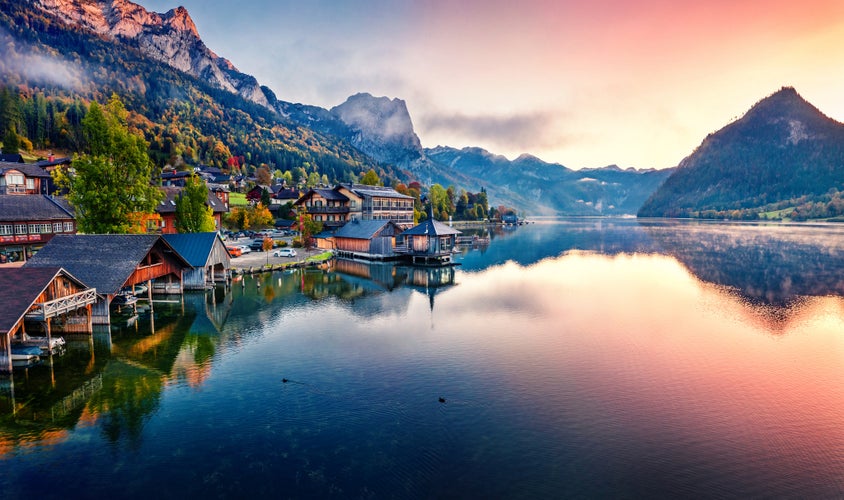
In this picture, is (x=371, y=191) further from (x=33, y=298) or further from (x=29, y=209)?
(x=33, y=298)

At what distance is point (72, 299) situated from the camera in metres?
30.7

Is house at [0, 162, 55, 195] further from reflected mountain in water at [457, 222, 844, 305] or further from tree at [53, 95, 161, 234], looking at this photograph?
reflected mountain in water at [457, 222, 844, 305]

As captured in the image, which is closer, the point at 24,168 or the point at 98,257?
the point at 98,257

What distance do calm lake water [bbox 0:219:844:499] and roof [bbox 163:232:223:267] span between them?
5.03 m

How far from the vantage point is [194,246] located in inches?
1999

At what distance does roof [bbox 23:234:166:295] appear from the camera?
113ft

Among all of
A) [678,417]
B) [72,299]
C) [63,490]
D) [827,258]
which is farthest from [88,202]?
[827,258]

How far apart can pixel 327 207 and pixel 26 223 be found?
186 ft

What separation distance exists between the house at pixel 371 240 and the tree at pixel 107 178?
125ft

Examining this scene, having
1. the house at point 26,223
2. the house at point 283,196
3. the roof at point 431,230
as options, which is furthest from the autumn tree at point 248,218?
the roof at point 431,230

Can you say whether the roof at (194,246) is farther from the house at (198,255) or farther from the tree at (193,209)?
the tree at (193,209)

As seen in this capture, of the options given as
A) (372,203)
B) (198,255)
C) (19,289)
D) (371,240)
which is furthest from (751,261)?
(19,289)

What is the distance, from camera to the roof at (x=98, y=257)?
3441 centimetres

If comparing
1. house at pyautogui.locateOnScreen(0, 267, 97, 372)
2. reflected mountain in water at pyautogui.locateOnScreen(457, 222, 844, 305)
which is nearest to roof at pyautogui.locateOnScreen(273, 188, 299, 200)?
reflected mountain in water at pyautogui.locateOnScreen(457, 222, 844, 305)
